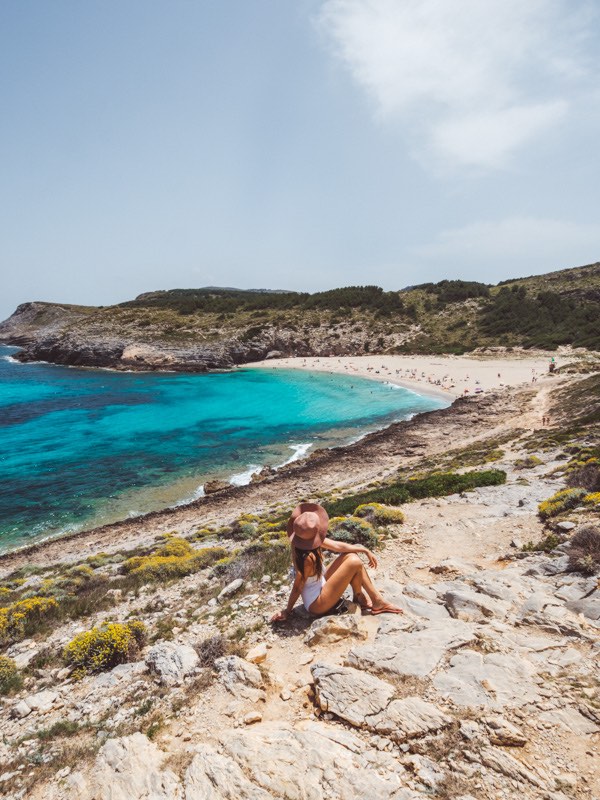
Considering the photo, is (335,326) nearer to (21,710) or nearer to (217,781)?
(21,710)

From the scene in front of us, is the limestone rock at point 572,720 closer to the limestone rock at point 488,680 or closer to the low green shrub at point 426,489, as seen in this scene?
the limestone rock at point 488,680

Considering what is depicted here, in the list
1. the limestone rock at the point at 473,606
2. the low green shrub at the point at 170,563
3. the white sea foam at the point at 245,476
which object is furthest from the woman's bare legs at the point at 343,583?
the white sea foam at the point at 245,476

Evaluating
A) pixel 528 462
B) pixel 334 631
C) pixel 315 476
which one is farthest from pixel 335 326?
pixel 334 631

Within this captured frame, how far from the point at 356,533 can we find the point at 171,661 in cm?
585

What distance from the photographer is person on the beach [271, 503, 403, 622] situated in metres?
6.38

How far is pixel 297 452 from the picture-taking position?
32.4 m

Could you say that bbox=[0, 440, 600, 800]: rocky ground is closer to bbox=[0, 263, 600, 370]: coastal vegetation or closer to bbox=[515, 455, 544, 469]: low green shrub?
bbox=[515, 455, 544, 469]: low green shrub

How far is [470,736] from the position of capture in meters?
4.30

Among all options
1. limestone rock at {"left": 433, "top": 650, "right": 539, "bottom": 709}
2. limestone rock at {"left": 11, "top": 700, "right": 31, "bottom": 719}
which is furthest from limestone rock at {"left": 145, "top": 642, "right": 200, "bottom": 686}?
limestone rock at {"left": 433, "top": 650, "right": 539, "bottom": 709}

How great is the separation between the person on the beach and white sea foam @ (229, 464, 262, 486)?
19.1 m

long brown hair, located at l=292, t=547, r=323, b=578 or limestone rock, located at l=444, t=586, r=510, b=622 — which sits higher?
long brown hair, located at l=292, t=547, r=323, b=578

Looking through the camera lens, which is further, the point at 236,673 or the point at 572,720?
the point at 236,673

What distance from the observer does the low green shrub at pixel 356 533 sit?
1088cm

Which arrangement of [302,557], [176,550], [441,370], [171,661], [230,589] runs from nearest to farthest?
[302,557] → [171,661] → [230,589] → [176,550] → [441,370]
